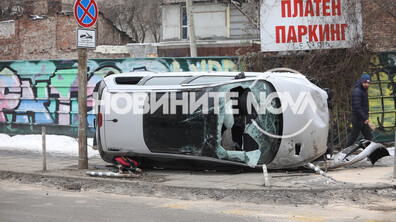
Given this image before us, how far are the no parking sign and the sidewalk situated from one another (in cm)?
295

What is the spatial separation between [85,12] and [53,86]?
5.28 meters

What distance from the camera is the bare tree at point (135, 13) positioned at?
1750 inches

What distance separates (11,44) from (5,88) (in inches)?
565

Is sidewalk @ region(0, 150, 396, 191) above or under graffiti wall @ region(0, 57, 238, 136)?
under

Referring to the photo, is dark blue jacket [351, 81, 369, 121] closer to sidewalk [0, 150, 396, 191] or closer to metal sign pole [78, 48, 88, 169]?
sidewalk [0, 150, 396, 191]

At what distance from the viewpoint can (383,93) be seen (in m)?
12.7

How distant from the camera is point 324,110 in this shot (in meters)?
9.11

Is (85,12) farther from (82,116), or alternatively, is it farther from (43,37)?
(43,37)

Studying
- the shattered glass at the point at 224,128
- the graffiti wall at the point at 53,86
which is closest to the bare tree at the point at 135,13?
the graffiti wall at the point at 53,86

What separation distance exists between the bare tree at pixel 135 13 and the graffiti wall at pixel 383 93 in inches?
1306

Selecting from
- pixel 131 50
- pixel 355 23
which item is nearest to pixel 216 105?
pixel 355 23

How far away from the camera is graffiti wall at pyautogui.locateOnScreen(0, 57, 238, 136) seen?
13516 mm

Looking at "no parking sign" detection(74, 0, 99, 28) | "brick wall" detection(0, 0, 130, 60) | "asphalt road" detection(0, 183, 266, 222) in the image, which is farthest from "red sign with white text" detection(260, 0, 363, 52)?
"brick wall" detection(0, 0, 130, 60)

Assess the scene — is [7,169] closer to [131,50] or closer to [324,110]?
[324,110]
